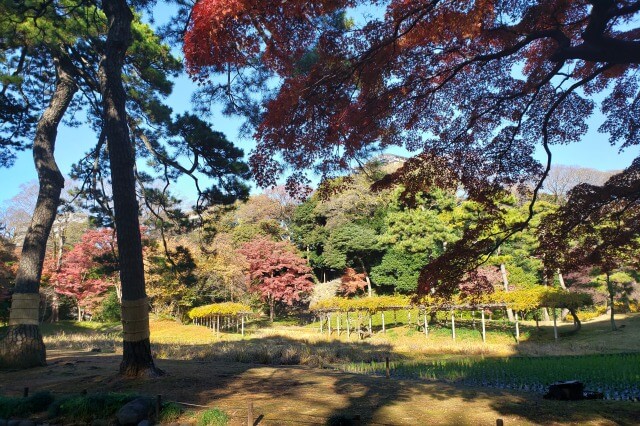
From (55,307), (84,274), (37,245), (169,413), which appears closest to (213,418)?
(169,413)

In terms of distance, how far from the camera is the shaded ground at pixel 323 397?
463 cm

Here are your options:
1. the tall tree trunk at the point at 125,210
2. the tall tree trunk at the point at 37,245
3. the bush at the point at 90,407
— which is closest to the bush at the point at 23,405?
the bush at the point at 90,407

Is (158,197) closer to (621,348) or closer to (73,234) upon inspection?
(621,348)

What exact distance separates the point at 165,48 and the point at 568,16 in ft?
31.4

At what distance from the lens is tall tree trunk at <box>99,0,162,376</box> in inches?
276

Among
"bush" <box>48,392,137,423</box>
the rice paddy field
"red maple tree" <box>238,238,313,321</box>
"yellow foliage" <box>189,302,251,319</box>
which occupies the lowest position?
the rice paddy field

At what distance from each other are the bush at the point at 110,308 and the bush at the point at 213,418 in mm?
29836

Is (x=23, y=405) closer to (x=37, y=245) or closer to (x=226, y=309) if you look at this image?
(x=37, y=245)

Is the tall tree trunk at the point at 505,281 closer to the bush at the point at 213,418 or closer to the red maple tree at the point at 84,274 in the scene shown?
the bush at the point at 213,418

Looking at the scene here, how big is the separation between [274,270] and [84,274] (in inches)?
539

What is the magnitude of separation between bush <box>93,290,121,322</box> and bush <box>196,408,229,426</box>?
29836 millimetres

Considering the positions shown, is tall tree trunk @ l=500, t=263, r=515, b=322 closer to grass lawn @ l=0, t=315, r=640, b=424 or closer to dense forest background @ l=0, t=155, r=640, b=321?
dense forest background @ l=0, t=155, r=640, b=321

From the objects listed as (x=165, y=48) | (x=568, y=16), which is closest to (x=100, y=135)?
(x=165, y=48)

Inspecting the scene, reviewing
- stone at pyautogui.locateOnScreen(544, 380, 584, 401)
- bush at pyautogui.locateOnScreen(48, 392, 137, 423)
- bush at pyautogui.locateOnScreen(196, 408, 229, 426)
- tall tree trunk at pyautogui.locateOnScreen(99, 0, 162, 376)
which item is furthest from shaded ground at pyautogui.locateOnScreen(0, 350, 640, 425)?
bush at pyautogui.locateOnScreen(48, 392, 137, 423)
